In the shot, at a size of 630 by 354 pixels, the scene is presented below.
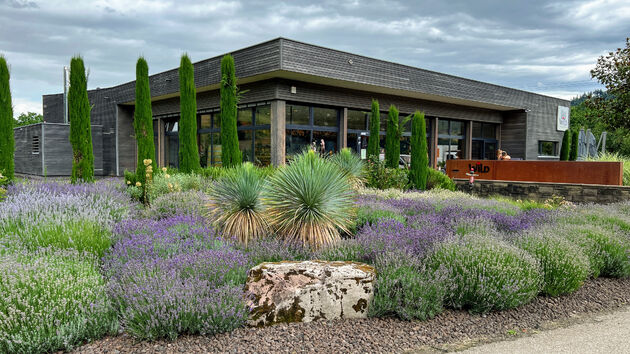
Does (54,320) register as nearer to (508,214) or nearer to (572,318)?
(572,318)

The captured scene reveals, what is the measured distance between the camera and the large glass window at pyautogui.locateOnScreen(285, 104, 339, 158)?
1623 cm

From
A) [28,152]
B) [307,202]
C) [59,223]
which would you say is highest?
[28,152]

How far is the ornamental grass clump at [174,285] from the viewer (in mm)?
3350

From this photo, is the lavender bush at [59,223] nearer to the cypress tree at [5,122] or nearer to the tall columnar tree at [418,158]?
the cypress tree at [5,122]

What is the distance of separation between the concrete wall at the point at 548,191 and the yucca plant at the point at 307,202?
9.15 m

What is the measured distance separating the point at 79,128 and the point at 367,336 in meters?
9.70

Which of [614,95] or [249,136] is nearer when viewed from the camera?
[614,95]

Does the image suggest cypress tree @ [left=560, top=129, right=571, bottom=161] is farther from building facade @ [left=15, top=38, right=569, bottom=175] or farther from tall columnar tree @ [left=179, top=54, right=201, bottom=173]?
tall columnar tree @ [left=179, top=54, right=201, bottom=173]

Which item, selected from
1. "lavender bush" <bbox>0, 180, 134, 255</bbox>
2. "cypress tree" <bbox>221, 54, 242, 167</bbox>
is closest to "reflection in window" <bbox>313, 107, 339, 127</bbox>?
"cypress tree" <bbox>221, 54, 242, 167</bbox>

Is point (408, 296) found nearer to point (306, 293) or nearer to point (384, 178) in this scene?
point (306, 293)

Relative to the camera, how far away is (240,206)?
5918 millimetres

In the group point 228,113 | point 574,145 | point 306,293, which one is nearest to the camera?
point 306,293

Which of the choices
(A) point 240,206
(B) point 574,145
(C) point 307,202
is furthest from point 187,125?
(B) point 574,145

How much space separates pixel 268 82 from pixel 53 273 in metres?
13.0
